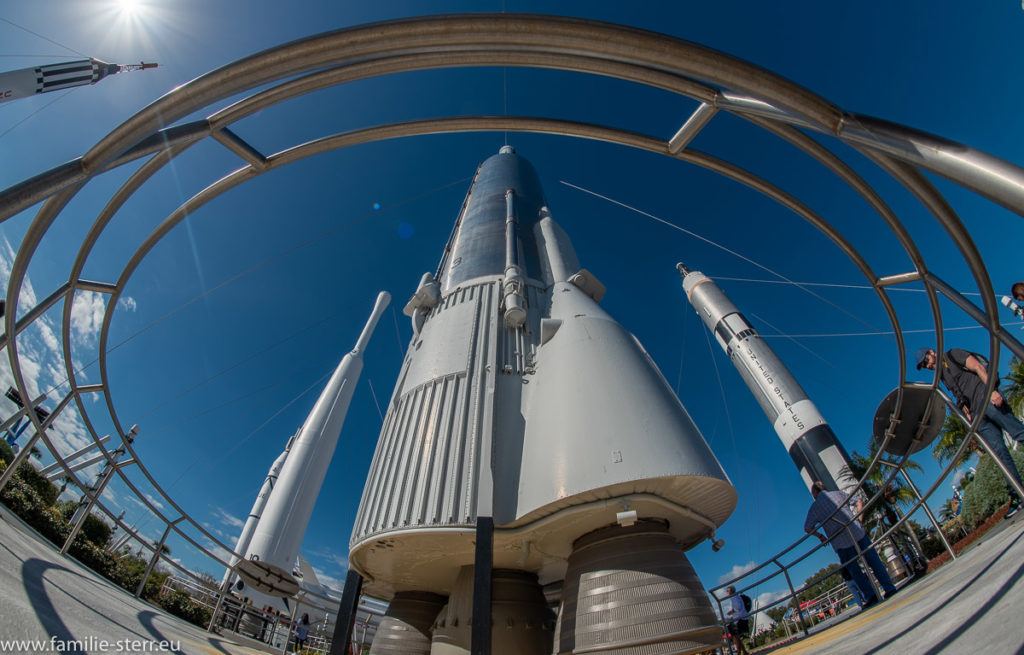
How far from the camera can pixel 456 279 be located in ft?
24.1

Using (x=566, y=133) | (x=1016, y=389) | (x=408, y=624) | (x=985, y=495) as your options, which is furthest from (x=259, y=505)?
(x=1016, y=389)

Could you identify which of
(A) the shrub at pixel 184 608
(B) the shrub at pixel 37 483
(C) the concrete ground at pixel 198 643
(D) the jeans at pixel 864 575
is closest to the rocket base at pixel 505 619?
(C) the concrete ground at pixel 198 643

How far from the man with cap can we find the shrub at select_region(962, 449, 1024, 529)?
13.6ft

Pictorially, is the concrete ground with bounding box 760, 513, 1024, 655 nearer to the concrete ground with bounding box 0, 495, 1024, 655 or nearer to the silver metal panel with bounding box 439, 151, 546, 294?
the concrete ground with bounding box 0, 495, 1024, 655

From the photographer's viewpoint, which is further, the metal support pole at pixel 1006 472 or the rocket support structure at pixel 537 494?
the rocket support structure at pixel 537 494

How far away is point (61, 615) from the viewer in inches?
78.8

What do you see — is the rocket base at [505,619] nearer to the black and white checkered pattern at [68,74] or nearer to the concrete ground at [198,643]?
the concrete ground at [198,643]

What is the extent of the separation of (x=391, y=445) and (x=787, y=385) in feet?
50.0

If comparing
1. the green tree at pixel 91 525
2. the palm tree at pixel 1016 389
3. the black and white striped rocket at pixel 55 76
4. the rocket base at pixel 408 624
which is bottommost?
the rocket base at pixel 408 624

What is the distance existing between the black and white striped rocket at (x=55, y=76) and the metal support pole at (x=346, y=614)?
1639cm

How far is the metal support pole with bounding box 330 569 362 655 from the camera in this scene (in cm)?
389

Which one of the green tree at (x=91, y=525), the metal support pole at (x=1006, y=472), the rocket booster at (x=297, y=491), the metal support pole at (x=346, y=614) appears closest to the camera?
the metal support pole at (x=1006, y=472)

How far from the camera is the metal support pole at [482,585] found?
10.9 ft

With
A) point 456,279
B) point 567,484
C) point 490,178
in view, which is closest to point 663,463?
point 567,484
